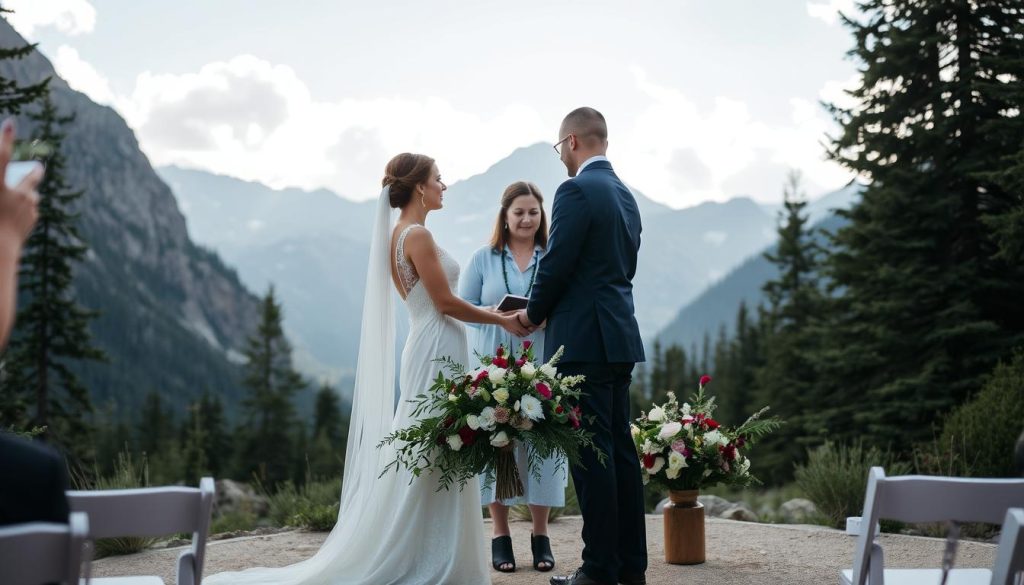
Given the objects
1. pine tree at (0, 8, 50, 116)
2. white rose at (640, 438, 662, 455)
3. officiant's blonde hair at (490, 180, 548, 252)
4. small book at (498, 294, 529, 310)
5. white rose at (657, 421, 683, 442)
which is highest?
pine tree at (0, 8, 50, 116)

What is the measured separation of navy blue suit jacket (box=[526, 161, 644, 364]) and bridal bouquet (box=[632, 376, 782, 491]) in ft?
3.87

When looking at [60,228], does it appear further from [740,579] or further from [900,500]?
[900,500]

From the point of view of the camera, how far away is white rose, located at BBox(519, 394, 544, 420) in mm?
5156

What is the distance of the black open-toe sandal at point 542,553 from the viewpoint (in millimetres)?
6344

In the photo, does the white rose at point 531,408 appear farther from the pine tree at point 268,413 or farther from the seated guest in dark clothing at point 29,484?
the pine tree at point 268,413

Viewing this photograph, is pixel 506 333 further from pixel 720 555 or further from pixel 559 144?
pixel 720 555

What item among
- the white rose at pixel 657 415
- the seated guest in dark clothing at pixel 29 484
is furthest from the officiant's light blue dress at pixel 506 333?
Answer: the seated guest in dark clothing at pixel 29 484

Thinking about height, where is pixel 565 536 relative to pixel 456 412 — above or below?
below

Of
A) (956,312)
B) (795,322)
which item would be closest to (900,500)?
(956,312)

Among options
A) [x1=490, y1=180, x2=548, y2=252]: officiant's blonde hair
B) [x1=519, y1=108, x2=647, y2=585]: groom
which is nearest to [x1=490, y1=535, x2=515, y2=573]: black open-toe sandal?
[x1=519, y1=108, x2=647, y2=585]: groom

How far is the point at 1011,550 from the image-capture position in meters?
2.57

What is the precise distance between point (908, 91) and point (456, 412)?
18.4 metres

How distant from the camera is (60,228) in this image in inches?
1060

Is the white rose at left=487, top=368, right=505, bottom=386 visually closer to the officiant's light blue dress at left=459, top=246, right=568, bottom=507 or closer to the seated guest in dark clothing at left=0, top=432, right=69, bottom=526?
the officiant's light blue dress at left=459, top=246, right=568, bottom=507
